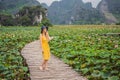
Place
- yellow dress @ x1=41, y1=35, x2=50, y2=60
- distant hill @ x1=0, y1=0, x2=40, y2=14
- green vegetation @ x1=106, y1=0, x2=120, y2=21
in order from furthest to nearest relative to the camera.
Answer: green vegetation @ x1=106, y1=0, x2=120, y2=21, distant hill @ x1=0, y1=0, x2=40, y2=14, yellow dress @ x1=41, y1=35, x2=50, y2=60

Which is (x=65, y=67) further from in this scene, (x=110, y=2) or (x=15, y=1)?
(x=110, y=2)

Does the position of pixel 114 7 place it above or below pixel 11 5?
below

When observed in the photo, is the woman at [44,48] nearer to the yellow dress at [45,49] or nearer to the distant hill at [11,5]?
the yellow dress at [45,49]

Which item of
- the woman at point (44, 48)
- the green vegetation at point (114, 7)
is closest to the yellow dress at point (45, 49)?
the woman at point (44, 48)

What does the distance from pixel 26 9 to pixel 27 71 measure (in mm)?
66303

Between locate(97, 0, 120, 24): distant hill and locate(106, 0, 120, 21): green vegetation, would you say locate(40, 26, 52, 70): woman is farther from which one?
locate(106, 0, 120, 21): green vegetation

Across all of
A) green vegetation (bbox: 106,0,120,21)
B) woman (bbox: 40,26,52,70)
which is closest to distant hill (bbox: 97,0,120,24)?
green vegetation (bbox: 106,0,120,21)

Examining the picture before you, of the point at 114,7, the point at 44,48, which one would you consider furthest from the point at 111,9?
the point at 44,48

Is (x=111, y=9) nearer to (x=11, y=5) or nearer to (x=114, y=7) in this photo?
(x=114, y=7)

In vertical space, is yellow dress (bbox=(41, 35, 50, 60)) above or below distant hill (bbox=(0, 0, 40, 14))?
below

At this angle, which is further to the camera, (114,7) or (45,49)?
(114,7)

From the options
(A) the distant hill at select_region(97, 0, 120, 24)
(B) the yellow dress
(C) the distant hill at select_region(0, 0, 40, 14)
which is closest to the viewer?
(B) the yellow dress

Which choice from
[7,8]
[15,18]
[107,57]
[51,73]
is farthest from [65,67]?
[7,8]

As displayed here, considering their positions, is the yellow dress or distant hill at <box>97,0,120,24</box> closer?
the yellow dress
